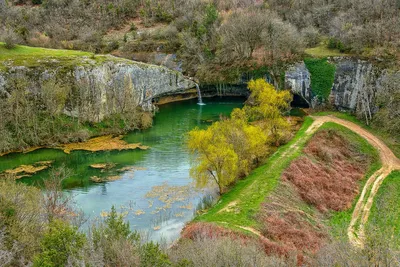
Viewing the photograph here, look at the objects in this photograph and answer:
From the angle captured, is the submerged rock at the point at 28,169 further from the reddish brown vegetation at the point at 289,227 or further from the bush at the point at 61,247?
the bush at the point at 61,247

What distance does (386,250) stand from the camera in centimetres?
1479

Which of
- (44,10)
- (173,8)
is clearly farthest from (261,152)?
(44,10)

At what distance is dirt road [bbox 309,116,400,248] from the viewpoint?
29650 millimetres

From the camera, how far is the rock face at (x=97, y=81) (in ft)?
172

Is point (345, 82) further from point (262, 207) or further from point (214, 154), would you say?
point (262, 207)

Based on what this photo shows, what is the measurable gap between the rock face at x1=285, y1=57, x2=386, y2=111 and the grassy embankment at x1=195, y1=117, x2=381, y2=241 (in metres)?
12.3

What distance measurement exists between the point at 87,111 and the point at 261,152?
2851 centimetres

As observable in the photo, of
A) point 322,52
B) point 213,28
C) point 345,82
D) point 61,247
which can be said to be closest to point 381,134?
point 345,82

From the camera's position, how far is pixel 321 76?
203 feet

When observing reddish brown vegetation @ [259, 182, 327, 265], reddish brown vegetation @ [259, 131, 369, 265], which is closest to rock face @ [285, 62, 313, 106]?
reddish brown vegetation @ [259, 131, 369, 265]

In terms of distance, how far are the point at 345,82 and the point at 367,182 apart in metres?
25.2

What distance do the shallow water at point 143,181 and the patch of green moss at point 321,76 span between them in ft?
65.5

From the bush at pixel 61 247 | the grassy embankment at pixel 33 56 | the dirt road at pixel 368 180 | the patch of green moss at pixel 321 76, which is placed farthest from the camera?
the patch of green moss at pixel 321 76

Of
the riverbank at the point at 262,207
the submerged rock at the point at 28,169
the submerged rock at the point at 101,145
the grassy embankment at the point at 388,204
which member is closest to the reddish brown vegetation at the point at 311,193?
the riverbank at the point at 262,207
